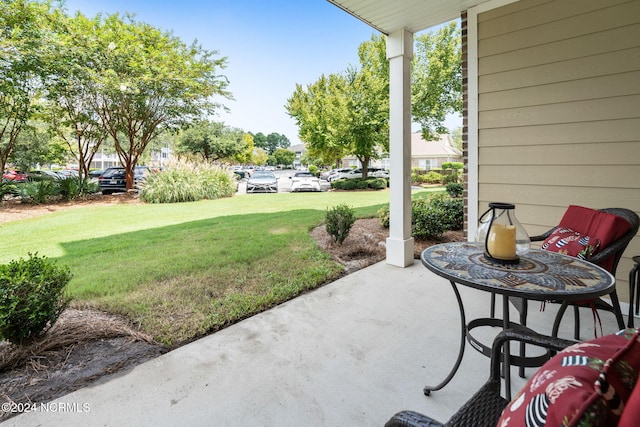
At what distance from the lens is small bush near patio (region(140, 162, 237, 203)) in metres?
8.91

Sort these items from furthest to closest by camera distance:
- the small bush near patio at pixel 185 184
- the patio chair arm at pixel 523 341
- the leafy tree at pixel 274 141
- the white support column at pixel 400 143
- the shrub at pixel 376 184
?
the leafy tree at pixel 274 141
the shrub at pixel 376 184
the small bush near patio at pixel 185 184
the white support column at pixel 400 143
the patio chair arm at pixel 523 341

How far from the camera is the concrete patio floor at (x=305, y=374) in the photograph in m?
1.54

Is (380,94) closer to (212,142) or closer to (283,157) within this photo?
(212,142)

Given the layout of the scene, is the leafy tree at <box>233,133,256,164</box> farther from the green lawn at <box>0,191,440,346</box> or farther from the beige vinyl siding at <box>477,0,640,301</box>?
the beige vinyl siding at <box>477,0,640,301</box>

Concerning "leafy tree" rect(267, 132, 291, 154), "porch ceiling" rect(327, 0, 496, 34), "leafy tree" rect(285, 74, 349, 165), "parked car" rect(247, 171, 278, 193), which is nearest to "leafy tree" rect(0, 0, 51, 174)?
"parked car" rect(247, 171, 278, 193)

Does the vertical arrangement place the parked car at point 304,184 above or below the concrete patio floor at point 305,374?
above

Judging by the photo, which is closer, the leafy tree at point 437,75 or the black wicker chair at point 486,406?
the black wicker chair at point 486,406

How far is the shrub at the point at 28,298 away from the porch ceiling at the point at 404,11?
317cm

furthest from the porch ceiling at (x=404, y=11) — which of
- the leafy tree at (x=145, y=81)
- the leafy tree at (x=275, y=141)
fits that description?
the leafy tree at (x=275, y=141)


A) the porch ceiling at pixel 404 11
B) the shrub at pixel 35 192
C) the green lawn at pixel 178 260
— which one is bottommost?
the green lawn at pixel 178 260

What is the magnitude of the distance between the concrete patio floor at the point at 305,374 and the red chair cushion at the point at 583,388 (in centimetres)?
113

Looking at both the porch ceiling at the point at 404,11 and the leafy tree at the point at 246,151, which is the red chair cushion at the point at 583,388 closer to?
the porch ceiling at the point at 404,11

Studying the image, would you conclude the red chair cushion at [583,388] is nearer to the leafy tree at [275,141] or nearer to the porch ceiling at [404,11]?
the porch ceiling at [404,11]

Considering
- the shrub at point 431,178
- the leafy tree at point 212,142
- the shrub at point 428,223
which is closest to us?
the shrub at point 428,223
